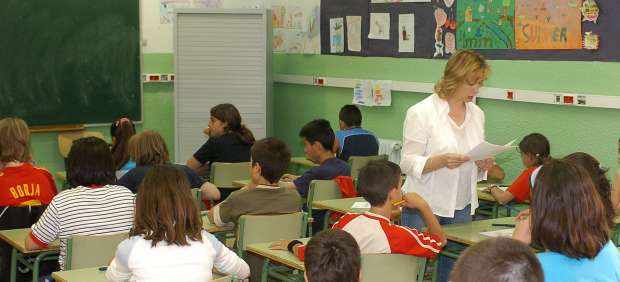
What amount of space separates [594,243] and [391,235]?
4.36 ft

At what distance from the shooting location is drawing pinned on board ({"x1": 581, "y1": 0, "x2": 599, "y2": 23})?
20.1 feet

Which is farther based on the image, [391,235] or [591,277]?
[391,235]

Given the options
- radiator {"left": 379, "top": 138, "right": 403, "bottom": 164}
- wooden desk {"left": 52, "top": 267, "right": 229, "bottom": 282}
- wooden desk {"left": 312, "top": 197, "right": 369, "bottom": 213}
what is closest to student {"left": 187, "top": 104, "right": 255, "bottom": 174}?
wooden desk {"left": 312, "top": 197, "right": 369, "bottom": 213}

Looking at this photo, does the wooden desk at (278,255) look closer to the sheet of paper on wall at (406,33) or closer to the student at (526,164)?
the student at (526,164)

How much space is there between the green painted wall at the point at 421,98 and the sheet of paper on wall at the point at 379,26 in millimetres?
230

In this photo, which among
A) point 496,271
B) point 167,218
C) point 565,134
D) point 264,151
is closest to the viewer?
point 496,271

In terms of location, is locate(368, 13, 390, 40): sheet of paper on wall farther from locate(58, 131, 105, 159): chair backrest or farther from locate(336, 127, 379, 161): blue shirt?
locate(58, 131, 105, 159): chair backrest

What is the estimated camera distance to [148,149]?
5.37m

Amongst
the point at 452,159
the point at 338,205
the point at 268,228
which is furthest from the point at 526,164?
the point at 268,228

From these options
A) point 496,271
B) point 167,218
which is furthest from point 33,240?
point 496,271

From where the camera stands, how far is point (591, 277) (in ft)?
8.50

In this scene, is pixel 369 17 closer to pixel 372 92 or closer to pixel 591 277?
pixel 372 92

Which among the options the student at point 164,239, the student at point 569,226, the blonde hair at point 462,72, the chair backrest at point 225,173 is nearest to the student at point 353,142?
the chair backrest at point 225,173

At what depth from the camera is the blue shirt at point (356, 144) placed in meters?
7.50
